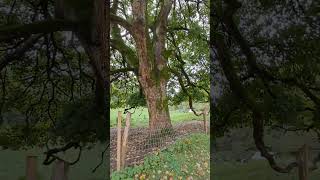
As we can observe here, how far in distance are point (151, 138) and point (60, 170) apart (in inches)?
32.3

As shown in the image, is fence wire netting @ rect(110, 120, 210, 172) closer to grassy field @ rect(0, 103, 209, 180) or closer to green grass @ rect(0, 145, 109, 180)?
grassy field @ rect(0, 103, 209, 180)

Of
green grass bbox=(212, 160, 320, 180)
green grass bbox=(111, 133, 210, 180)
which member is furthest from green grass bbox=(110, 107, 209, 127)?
green grass bbox=(212, 160, 320, 180)

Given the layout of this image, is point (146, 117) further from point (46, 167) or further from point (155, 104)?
point (46, 167)

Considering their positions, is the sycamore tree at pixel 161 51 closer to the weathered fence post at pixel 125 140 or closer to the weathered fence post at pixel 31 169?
the weathered fence post at pixel 125 140

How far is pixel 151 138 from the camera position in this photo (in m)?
3.93

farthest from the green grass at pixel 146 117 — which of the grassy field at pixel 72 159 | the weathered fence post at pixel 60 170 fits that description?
the weathered fence post at pixel 60 170

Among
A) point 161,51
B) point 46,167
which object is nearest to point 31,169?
point 46,167

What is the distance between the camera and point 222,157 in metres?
3.78

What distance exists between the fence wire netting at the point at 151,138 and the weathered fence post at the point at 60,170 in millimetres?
437

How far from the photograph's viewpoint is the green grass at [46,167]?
3363 mm

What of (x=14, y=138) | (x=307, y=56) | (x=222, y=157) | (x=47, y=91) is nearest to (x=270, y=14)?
(x=307, y=56)

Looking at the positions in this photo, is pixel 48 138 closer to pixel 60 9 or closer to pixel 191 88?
pixel 60 9

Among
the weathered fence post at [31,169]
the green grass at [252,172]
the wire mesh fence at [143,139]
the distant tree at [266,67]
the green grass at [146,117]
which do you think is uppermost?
the distant tree at [266,67]

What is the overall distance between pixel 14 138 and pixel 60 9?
3.29ft
